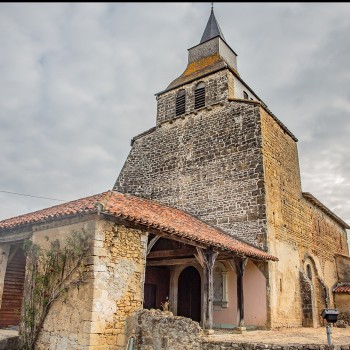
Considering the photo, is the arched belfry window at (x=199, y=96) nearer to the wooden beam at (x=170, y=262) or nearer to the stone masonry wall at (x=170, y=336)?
the wooden beam at (x=170, y=262)

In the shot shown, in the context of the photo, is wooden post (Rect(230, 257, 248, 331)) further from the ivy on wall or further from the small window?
the small window

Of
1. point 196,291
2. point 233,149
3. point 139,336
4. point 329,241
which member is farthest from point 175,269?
point 329,241

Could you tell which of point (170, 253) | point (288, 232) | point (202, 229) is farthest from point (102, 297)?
point (288, 232)

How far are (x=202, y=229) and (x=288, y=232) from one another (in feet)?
15.4

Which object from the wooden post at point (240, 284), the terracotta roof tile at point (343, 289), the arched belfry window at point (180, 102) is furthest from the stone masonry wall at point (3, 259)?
the terracotta roof tile at point (343, 289)

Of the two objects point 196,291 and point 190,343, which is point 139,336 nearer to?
point 190,343

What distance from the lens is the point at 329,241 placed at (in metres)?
19.8

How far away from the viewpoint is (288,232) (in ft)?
48.4

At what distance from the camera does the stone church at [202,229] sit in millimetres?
8031

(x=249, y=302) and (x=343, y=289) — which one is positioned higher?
(x=343, y=289)

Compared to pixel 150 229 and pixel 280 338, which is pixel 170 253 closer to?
pixel 150 229

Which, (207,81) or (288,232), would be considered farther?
(207,81)

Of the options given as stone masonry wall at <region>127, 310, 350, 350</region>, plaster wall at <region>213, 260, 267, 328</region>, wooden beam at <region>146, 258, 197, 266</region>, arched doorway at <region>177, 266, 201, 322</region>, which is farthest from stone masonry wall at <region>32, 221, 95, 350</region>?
plaster wall at <region>213, 260, 267, 328</region>

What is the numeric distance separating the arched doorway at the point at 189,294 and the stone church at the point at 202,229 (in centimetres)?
4
